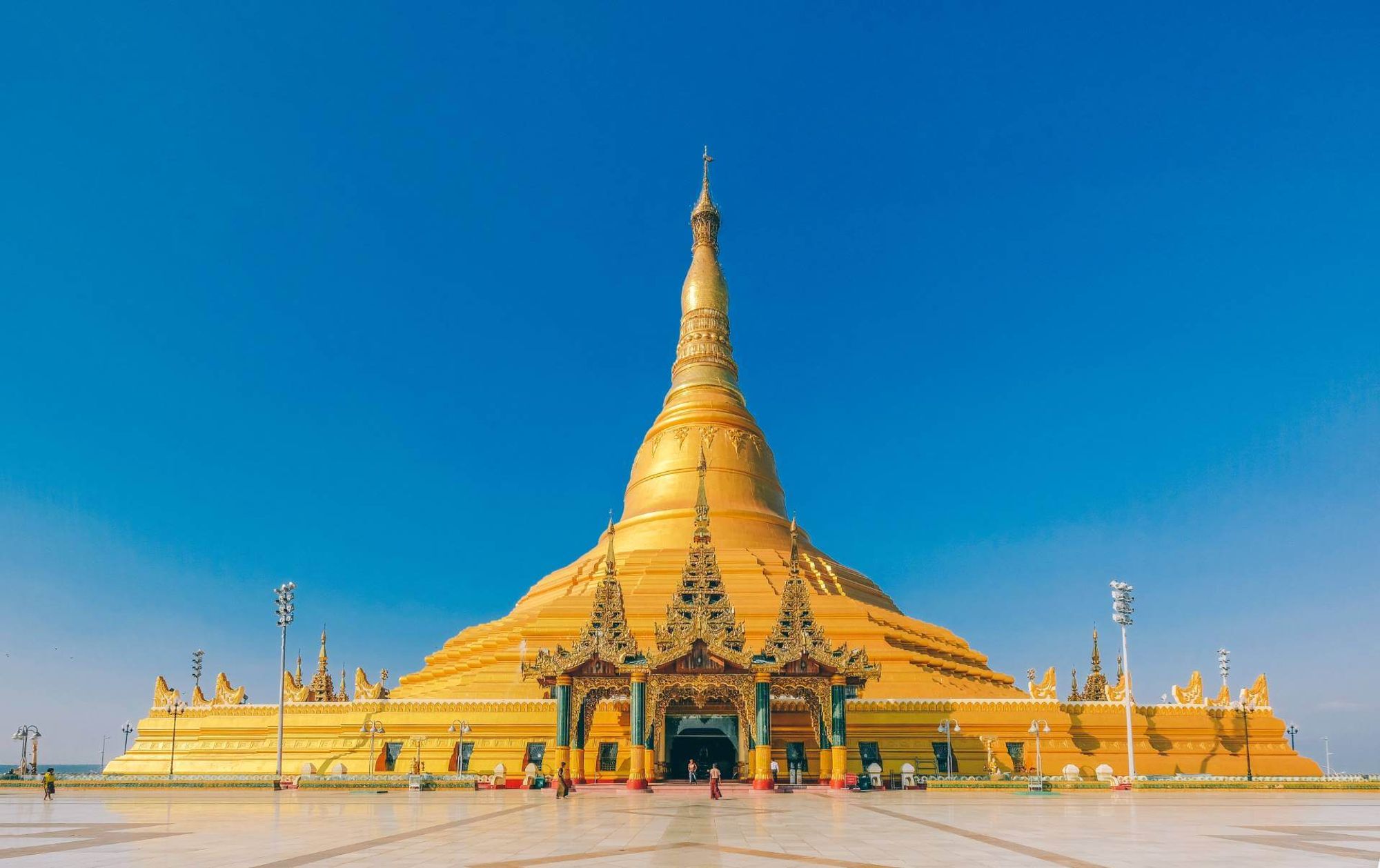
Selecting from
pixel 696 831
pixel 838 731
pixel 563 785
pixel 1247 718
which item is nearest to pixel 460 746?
pixel 563 785

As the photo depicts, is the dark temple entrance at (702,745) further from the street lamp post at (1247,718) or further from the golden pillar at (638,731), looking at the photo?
the street lamp post at (1247,718)

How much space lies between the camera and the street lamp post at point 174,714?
39875 mm

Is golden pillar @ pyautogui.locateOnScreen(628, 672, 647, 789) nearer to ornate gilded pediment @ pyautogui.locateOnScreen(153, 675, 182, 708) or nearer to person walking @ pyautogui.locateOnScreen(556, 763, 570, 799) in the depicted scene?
person walking @ pyautogui.locateOnScreen(556, 763, 570, 799)

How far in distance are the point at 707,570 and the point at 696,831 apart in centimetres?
1773

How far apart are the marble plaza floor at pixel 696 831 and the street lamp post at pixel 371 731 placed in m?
9.15

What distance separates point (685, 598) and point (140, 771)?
23077 millimetres

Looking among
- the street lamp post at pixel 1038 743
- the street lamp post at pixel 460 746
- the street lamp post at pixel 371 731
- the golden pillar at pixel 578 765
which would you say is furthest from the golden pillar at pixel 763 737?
the street lamp post at pixel 371 731

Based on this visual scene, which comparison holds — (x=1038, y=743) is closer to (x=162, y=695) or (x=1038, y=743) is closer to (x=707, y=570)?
(x=707, y=570)

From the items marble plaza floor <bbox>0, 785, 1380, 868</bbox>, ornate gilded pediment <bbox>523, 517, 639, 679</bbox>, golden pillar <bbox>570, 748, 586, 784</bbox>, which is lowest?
golden pillar <bbox>570, 748, 586, 784</bbox>

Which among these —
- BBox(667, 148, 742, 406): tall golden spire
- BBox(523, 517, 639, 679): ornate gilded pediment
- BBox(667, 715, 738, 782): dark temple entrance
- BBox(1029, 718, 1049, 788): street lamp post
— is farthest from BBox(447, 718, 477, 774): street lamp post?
BBox(667, 148, 742, 406): tall golden spire

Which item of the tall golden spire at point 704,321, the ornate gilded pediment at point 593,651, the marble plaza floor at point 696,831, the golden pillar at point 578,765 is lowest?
the golden pillar at point 578,765

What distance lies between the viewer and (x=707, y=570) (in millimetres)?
34438

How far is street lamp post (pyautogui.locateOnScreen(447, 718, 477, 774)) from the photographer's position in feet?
120

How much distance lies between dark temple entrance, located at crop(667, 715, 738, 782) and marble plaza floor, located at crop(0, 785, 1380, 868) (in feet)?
24.6
